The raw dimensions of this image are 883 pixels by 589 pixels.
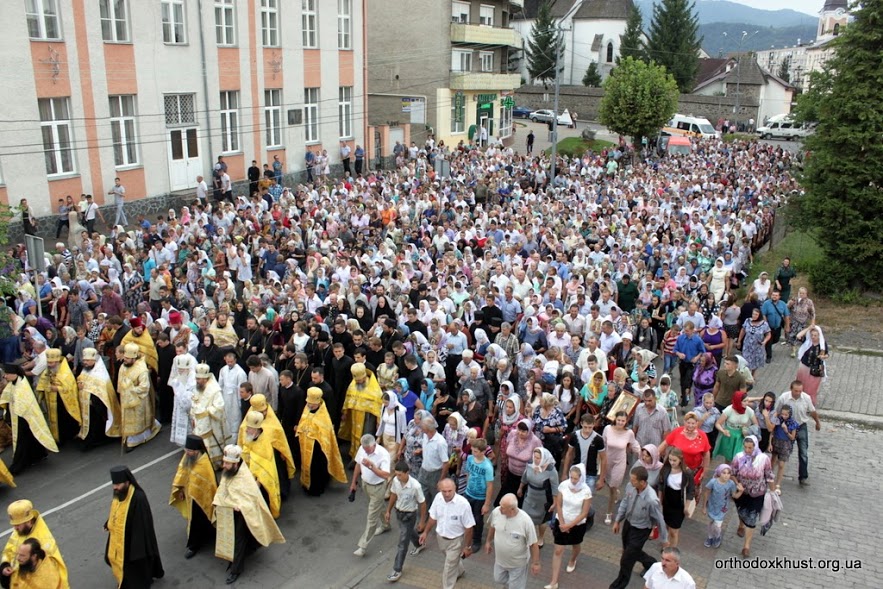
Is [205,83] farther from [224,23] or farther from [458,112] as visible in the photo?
[458,112]

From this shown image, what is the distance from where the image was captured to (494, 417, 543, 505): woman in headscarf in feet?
27.0

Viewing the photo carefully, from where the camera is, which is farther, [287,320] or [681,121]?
[681,121]

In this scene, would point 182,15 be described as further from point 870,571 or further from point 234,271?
point 870,571

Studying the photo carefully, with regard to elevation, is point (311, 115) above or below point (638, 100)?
below

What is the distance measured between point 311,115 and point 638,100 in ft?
52.0

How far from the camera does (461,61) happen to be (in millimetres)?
41969

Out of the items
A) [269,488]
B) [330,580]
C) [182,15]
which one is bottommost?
[330,580]

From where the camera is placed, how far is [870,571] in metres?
8.09

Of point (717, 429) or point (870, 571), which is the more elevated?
point (717, 429)

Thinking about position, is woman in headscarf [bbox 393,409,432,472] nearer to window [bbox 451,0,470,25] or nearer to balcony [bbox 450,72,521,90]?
balcony [bbox 450,72,521,90]

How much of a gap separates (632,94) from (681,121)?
543 inches

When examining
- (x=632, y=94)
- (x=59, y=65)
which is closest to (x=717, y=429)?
(x=59, y=65)

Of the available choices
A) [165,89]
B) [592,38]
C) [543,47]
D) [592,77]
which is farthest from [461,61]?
[592,38]

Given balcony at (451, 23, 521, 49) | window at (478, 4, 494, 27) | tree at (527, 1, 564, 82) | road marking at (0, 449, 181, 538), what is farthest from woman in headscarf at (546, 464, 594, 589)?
tree at (527, 1, 564, 82)
